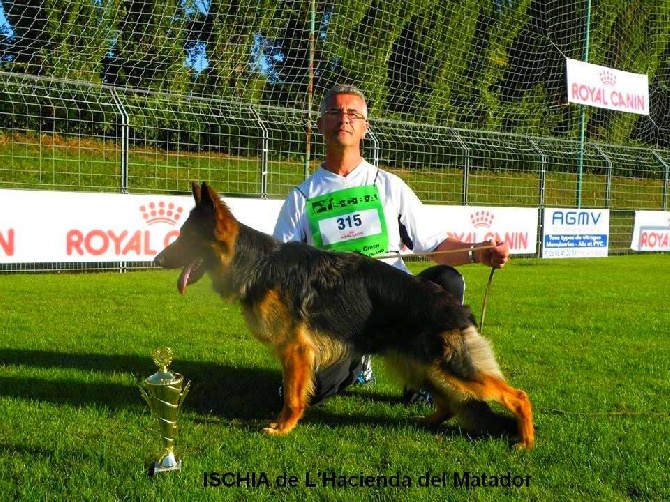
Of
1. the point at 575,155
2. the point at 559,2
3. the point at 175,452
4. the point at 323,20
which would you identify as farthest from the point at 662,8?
the point at 175,452

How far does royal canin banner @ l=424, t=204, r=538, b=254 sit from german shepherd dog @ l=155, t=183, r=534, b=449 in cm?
824

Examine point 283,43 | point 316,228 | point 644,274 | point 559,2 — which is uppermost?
point 559,2

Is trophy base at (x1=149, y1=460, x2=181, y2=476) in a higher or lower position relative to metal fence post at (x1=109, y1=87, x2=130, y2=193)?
lower

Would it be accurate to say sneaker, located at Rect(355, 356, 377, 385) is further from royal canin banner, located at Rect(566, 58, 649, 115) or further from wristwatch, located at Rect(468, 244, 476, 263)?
royal canin banner, located at Rect(566, 58, 649, 115)

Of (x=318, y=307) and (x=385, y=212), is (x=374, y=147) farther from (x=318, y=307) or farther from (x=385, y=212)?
(x=318, y=307)

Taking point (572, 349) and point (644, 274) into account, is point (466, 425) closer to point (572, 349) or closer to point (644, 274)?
point (572, 349)

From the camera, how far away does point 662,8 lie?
19312 mm

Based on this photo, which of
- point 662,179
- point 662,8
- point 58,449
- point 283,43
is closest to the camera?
point 58,449

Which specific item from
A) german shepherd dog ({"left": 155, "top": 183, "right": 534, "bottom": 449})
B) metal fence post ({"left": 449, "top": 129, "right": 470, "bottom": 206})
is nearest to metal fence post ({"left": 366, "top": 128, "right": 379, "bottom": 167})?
metal fence post ({"left": 449, "top": 129, "right": 470, "bottom": 206})

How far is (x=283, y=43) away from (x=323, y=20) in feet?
3.41

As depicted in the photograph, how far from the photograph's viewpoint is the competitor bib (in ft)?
14.5

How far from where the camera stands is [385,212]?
176 inches

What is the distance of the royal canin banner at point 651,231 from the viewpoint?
15.1 meters

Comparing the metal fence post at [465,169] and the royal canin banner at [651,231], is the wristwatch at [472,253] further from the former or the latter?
the royal canin banner at [651,231]
